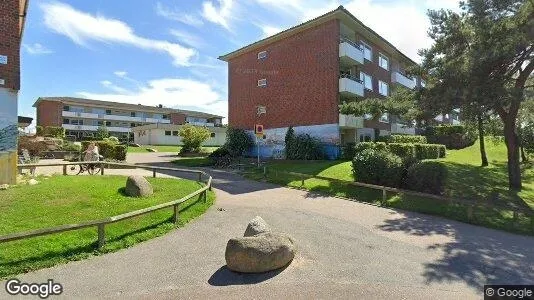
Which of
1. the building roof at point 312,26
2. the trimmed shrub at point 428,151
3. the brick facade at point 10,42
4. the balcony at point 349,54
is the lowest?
the trimmed shrub at point 428,151

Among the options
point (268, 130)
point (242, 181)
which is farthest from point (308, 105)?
point (242, 181)

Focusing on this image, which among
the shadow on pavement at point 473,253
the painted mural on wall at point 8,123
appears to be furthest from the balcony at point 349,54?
the painted mural on wall at point 8,123

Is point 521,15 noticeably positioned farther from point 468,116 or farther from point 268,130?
point 268,130

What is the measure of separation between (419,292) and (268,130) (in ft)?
90.0

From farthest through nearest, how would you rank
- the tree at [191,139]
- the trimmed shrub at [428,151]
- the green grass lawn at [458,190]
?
the tree at [191,139], the trimmed shrub at [428,151], the green grass lawn at [458,190]

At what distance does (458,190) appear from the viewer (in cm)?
1714

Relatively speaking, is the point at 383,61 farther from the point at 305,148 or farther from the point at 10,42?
the point at 10,42

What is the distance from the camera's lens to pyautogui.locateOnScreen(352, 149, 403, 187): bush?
16.0m

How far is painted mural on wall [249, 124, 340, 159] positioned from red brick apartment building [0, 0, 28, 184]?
65.0 feet

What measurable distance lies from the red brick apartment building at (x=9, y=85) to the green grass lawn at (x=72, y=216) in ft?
4.70

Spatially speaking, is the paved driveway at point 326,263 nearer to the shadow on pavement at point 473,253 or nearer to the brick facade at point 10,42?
the shadow on pavement at point 473,253

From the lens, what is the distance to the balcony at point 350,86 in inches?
1112

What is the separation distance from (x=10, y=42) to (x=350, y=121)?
879 inches

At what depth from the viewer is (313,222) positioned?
35.9 feet
